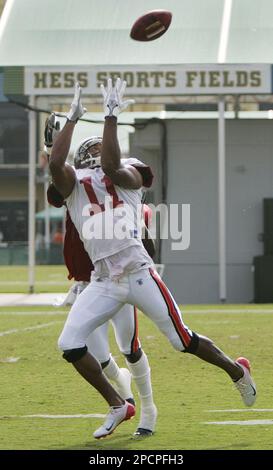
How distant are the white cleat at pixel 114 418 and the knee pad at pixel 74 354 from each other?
0.40m

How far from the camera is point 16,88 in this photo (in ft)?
70.4

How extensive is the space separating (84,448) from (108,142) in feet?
5.83

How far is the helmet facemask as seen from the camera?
26.0 feet

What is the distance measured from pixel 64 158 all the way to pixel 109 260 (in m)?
0.68

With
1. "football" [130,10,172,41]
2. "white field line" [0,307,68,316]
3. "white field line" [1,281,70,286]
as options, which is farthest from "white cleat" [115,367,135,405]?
"white field line" [1,281,70,286]

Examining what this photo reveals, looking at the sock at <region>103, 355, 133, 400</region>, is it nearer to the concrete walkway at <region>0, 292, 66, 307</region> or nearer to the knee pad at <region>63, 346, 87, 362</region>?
the knee pad at <region>63, 346, 87, 362</region>

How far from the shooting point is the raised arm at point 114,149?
24.7 feet

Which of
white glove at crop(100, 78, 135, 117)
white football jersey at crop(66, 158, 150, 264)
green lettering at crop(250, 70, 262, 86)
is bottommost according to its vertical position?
white football jersey at crop(66, 158, 150, 264)

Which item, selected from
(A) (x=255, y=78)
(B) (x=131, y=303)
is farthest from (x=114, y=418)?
(A) (x=255, y=78)

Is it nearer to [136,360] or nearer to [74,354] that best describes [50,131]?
[74,354]

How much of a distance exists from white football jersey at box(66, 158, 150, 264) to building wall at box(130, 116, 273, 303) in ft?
46.0

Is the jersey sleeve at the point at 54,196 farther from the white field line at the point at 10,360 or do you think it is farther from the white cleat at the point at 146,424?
the white field line at the point at 10,360
